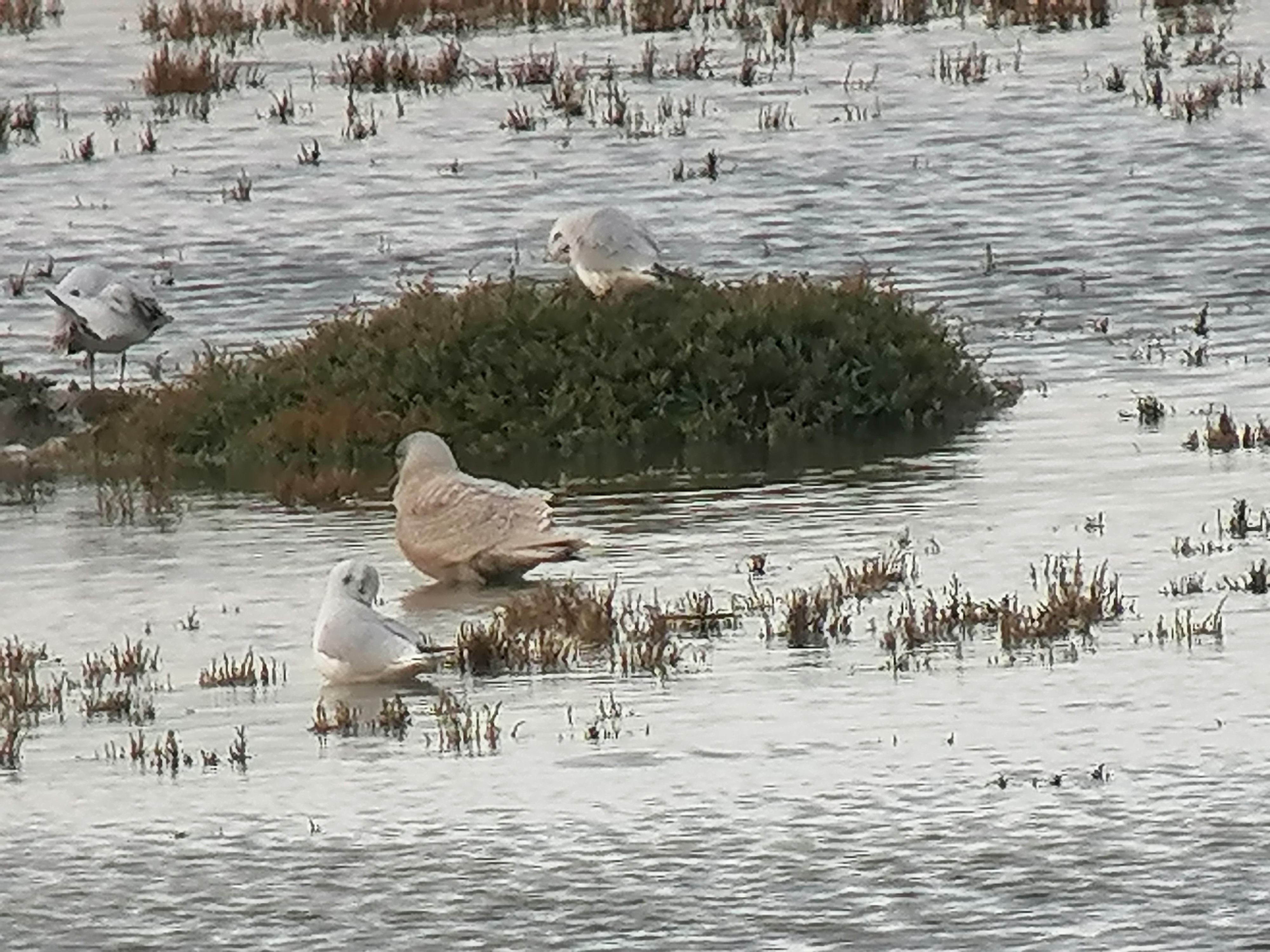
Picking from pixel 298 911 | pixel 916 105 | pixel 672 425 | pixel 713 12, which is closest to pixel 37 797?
pixel 298 911

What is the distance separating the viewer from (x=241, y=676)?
10883mm

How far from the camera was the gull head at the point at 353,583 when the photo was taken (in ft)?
35.7

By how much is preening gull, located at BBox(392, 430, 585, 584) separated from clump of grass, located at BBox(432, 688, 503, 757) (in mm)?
2586

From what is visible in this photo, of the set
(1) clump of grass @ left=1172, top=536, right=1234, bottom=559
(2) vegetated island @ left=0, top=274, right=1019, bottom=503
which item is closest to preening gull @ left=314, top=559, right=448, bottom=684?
(1) clump of grass @ left=1172, top=536, right=1234, bottom=559

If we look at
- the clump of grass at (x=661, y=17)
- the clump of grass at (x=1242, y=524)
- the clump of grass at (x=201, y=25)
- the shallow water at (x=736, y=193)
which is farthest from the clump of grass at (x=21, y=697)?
the clump of grass at (x=201, y=25)

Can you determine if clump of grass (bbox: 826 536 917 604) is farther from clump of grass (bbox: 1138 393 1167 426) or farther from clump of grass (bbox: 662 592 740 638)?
clump of grass (bbox: 1138 393 1167 426)

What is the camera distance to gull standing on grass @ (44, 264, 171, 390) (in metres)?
19.1

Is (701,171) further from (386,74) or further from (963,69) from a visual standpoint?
(386,74)

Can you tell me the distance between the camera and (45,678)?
11180 mm

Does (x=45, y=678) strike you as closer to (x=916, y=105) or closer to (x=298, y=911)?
(x=298, y=911)

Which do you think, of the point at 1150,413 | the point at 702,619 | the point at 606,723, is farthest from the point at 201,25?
the point at 606,723

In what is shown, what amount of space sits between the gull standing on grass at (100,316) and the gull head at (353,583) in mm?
8338

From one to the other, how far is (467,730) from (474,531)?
10.2 ft

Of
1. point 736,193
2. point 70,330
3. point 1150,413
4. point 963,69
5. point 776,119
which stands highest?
A: point 963,69
